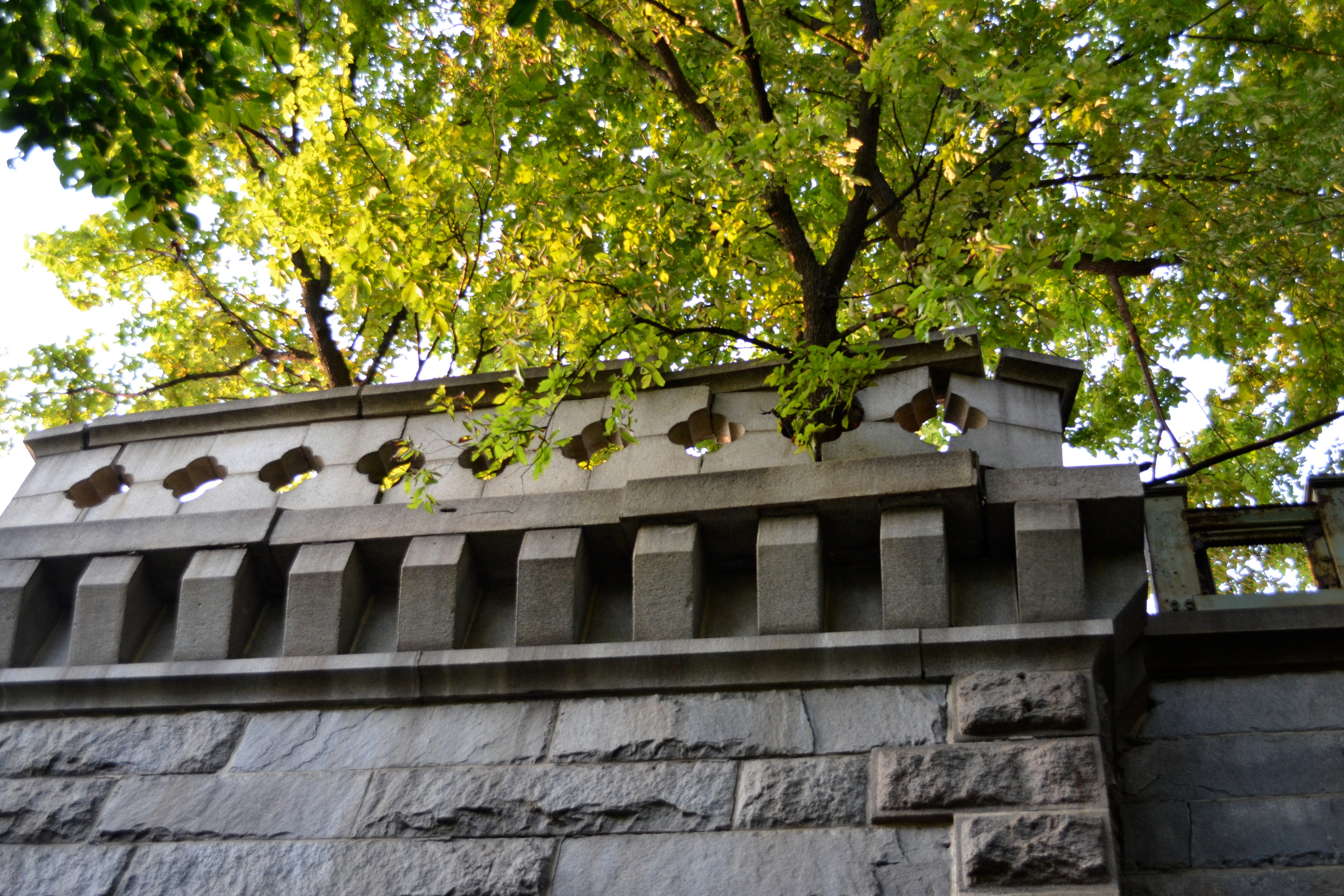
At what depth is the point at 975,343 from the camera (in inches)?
231

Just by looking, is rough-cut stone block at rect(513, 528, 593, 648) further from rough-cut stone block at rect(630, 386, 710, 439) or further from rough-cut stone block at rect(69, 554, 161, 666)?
rough-cut stone block at rect(69, 554, 161, 666)

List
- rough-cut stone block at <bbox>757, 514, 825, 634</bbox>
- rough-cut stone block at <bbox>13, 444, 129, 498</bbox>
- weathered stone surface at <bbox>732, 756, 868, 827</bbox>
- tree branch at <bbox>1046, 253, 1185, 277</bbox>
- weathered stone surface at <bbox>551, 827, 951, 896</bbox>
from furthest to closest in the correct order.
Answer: tree branch at <bbox>1046, 253, 1185, 277</bbox> → rough-cut stone block at <bbox>13, 444, 129, 498</bbox> → rough-cut stone block at <bbox>757, 514, 825, 634</bbox> → weathered stone surface at <bbox>732, 756, 868, 827</bbox> → weathered stone surface at <bbox>551, 827, 951, 896</bbox>

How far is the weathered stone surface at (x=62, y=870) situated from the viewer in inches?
206

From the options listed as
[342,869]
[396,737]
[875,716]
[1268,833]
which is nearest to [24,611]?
[396,737]

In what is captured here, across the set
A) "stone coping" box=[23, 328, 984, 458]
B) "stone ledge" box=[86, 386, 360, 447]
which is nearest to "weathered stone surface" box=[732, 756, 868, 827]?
"stone coping" box=[23, 328, 984, 458]

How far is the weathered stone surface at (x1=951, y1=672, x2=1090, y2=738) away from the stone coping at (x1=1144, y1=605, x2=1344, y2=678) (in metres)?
0.85

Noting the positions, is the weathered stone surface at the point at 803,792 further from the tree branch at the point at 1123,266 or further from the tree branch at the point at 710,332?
the tree branch at the point at 1123,266

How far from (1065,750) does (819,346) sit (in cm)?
221

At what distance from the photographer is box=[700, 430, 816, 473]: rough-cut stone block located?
584 centimetres

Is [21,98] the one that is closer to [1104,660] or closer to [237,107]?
[237,107]

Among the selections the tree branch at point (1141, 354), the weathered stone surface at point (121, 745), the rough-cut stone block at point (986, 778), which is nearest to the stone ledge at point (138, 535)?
the weathered stone surface at point (121, 745)

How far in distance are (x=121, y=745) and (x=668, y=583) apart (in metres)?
2.79

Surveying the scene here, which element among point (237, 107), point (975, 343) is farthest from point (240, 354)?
point (975, 343)

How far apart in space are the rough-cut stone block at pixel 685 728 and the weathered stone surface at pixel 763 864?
1.22ft
